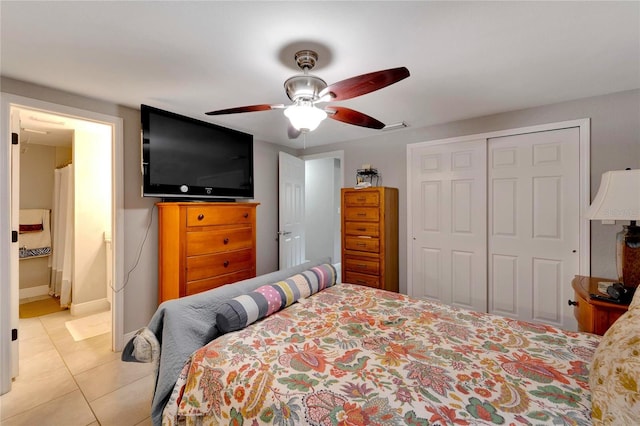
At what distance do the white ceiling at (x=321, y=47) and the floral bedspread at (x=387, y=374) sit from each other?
1.60 meters

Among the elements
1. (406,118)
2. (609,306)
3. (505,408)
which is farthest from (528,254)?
(505,408)

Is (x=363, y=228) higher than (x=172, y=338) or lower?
higher

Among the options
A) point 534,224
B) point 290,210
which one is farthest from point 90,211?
point 534,224

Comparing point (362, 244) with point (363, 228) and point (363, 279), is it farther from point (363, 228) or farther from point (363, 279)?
point (363, 279)

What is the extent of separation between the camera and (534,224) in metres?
2.66

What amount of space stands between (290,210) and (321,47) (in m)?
2.58

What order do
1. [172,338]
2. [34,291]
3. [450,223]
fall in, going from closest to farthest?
[172,338] → [450,223] → [34,291]

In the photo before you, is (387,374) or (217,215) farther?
(217,215)

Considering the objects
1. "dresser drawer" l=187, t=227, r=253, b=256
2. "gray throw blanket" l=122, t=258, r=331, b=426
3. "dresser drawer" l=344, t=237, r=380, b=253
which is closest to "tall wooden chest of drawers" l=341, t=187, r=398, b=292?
"dresser drawer" l=344, t=237, r=380, b=253

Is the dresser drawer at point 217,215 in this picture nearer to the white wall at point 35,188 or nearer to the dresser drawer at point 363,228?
the dresser drawer at point 363,228

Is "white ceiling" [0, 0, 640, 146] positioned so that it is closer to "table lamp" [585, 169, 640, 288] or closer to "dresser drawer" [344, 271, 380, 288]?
"table lamp" [585, 169, 640, 288]

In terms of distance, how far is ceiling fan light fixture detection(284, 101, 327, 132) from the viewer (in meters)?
1.59

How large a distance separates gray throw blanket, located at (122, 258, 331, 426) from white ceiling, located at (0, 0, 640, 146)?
1470mm

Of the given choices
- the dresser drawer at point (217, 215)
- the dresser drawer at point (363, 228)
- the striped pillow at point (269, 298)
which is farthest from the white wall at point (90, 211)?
the dresser drawer at point (363, 228)
